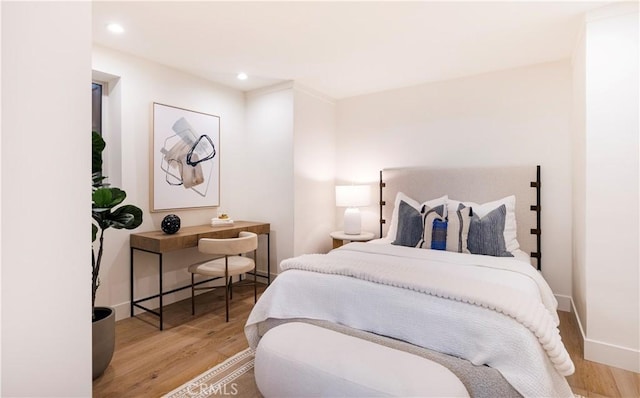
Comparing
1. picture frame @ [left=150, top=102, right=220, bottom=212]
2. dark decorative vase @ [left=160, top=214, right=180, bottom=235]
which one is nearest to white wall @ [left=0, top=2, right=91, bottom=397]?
dark decorative vase @ [left=160, top=214, right=180, bottom=235]

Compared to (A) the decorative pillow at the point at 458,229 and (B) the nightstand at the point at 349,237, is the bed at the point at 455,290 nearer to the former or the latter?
(A) the decorative pillow at the point at 458,229

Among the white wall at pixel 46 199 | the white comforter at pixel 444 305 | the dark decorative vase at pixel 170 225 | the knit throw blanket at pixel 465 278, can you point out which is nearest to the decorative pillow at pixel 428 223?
the knit throw blanket at pixel 465 278

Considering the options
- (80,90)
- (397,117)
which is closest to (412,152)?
(397,117)

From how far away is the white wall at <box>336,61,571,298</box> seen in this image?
126 inches

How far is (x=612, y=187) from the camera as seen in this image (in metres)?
2.22

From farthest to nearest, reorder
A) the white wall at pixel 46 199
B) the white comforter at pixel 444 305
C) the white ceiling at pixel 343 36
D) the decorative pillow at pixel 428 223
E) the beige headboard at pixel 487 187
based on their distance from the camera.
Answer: the beige headboard at pixel 487 187
the decorative pillow at pixel 428 223
the white ceiling at pixel 343 36
the white comforter at pixel 444 305
the white wall at pixel 46 199

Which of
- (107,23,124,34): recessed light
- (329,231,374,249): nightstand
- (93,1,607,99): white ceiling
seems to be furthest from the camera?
(329,231,374,249): nightstand

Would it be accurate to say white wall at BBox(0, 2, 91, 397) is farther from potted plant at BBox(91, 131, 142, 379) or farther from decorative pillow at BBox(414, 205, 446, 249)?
decorative pillow at BBox(414, 205, 446, 249)

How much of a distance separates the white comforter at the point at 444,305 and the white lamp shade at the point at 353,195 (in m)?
1.36

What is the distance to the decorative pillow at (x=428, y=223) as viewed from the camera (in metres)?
3.10

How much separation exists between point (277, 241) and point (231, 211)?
2.24ft

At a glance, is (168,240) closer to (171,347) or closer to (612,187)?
(171,347)

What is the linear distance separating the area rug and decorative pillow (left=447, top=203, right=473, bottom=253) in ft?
6.29

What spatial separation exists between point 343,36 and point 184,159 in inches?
80.0
